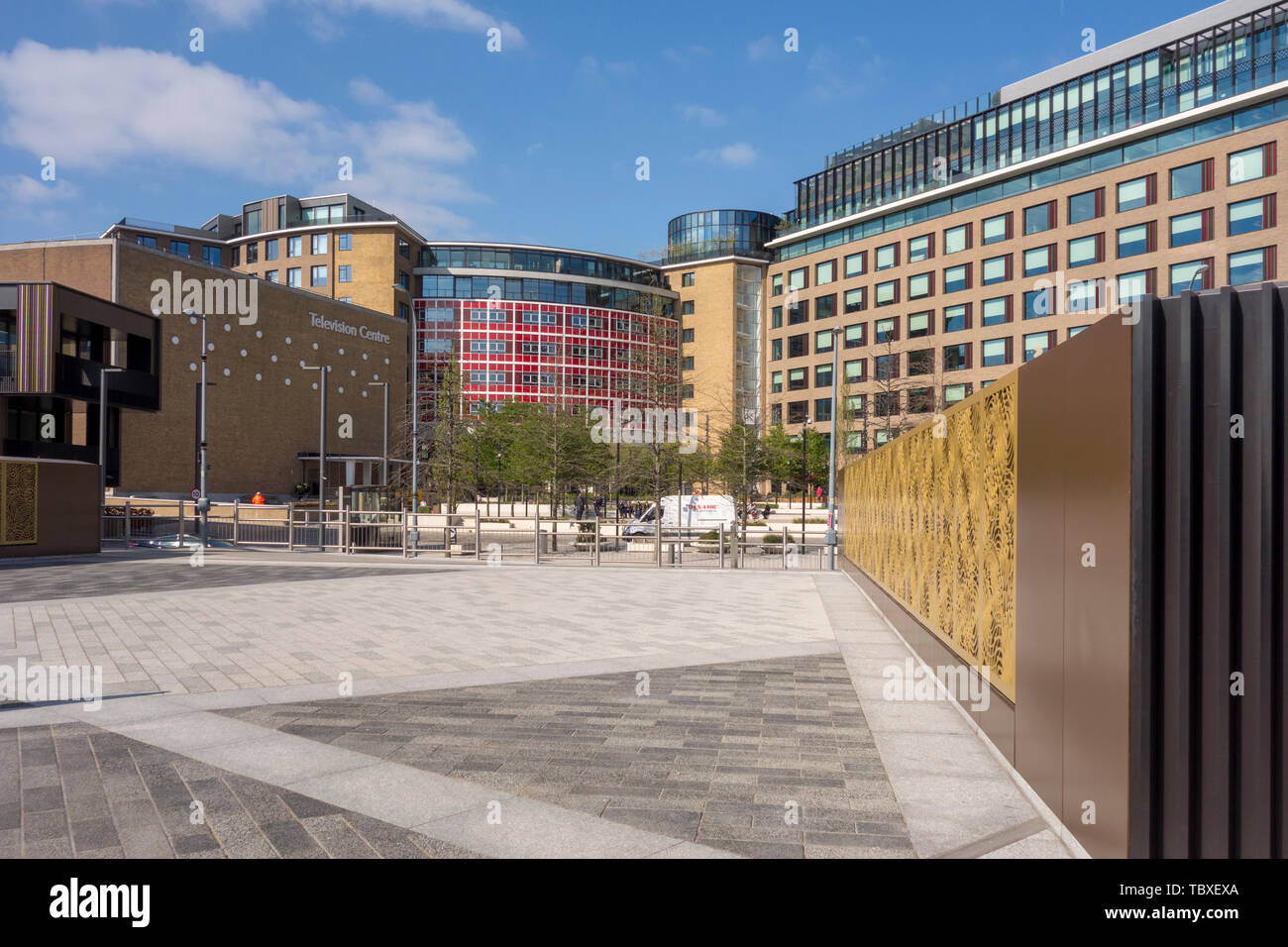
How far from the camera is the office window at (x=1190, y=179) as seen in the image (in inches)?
1928

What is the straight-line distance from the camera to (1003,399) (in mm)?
6125

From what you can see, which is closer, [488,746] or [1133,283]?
[488,746]

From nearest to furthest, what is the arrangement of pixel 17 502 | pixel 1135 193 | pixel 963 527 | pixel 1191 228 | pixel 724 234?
1. pixel 963 527
2. pixel 17 502
3. pixel 1191 228
4. pixel 1135 193
5. pixel 724 234

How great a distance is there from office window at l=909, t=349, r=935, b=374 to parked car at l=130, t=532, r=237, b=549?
158ft

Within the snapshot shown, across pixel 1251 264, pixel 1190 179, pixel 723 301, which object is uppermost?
pixel 723 301

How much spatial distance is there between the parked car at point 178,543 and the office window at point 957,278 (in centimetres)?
5425

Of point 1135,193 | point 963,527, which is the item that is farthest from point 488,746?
point 1135,193

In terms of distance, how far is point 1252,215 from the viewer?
46.8 metres

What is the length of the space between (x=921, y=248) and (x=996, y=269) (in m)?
7.29

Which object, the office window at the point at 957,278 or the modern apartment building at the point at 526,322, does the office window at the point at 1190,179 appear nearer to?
the office window at the point at 957,278

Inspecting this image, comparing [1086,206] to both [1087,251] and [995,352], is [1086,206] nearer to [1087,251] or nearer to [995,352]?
[1087,251]

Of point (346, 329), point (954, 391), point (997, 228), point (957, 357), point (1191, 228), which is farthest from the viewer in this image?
point (346, 329)

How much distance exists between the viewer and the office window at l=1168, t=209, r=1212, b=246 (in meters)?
48.8
